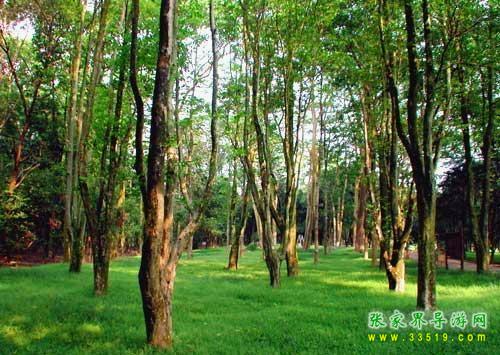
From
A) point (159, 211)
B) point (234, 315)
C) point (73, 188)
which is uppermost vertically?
point (73, 188)

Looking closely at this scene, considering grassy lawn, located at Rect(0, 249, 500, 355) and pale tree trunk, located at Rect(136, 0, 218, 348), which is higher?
pale tree trunk, located at Rect(136, 0, 218, 348)

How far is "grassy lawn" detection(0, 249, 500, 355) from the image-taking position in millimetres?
5762

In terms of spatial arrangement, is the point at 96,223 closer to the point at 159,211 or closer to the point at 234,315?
the point at 234,315

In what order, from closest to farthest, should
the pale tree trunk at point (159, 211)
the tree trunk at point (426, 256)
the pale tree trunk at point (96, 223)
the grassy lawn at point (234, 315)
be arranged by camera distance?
the pale tree trunk at point (159, 211) < the grassy lawn at point (234, 315) < the tree trunk at point (426, 256) < the pale tree trunk at point (96, 223)

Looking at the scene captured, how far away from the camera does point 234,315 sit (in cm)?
802

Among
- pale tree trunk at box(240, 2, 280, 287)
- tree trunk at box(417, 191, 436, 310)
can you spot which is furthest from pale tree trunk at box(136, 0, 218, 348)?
pale tree trunk at box(240, 2, 280, 287)

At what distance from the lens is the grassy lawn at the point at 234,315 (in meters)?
5.76

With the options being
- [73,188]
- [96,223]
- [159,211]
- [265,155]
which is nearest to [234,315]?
[159,211]

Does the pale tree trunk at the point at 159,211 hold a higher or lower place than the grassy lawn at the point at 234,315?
higher

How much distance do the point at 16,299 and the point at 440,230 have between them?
3036cm

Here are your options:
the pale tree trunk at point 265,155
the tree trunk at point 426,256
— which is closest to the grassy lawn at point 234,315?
the tree trunk at point 426,256

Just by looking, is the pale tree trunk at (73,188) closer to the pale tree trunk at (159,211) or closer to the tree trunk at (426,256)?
the pale tree trunk at (159,211)

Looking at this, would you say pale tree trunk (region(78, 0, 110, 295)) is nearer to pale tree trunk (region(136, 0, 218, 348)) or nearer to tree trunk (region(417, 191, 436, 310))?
pale tree trunk (region(136, 0, 218, 348))

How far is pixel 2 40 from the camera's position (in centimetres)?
1848
